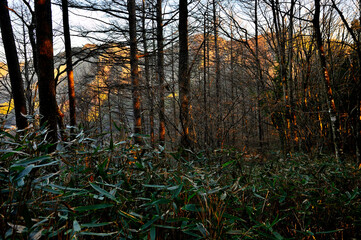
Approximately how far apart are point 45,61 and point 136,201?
126 inches

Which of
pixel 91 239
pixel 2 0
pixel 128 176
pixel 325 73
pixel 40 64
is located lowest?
pixel 91 239

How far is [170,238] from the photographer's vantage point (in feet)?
2.70

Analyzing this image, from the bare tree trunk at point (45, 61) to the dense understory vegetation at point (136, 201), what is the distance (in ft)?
7.53

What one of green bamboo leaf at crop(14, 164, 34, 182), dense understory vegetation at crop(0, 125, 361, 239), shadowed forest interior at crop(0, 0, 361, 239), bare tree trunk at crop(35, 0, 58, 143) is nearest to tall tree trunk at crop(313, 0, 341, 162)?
shadowed forest interior at crop(0, 0, 361, 239)

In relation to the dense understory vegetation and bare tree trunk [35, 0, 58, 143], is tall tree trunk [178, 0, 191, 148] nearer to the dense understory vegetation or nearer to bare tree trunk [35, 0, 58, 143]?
bare tree trunk [35, 0, 58, 143]

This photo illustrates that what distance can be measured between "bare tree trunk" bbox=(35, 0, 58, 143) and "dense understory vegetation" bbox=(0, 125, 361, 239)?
7.53ft

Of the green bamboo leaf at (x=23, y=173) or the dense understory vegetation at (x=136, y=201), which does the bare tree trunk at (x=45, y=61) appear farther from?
the green bamboo leaf at (x=23, y=173)

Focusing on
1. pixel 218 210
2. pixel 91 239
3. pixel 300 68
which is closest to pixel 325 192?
pixel 218 210

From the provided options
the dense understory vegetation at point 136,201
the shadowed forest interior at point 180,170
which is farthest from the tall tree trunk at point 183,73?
the dense understory vegetation at point 136,201

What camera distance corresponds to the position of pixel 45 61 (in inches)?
127

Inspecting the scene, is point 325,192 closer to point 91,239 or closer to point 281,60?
point 91,239

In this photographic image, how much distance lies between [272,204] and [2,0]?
6.41m

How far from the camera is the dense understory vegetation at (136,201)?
26.1 inches

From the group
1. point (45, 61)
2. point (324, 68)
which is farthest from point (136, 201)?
point (45, 61)
